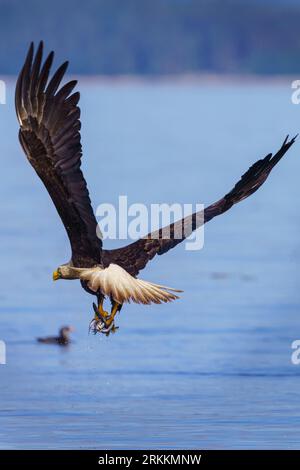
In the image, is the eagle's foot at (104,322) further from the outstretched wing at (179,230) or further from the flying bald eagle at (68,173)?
the outstretched wing at (179,230)

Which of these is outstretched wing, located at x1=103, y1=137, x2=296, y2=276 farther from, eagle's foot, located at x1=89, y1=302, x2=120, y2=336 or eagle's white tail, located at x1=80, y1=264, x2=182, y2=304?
eagle's foot, located at x1=89, y1=302, x2=120, y2=336

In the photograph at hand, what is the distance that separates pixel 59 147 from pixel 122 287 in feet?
2.70

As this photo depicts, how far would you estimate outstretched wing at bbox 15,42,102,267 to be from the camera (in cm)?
1089

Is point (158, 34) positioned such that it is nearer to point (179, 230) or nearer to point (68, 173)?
point (179, 230)

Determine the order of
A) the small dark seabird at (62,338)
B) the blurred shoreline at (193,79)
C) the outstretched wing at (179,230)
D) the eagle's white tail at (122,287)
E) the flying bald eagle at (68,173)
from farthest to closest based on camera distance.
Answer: the blurred shoreline at (193,79) → the small dark seabird at (62,338) → the outstretched wing at (179,230) → the flying bald eagle at (68,173) → the eagle's white tail at (122,287)

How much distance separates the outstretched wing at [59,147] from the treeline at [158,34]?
5356 cm

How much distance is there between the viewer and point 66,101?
432 inches

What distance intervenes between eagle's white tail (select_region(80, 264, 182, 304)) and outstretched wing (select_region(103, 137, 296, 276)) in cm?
17

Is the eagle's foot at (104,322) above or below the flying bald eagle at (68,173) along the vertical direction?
below

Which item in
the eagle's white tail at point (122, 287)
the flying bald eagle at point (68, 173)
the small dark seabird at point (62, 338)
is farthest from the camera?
the small dark seabird at point (62, 338)

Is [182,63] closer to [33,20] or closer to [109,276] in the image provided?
[33,20]

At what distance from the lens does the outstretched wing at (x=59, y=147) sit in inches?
429

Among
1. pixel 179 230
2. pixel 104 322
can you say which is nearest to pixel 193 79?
pixel 179 230

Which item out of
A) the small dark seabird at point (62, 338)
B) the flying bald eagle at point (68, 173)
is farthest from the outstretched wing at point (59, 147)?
the small dark seabird at point (62, 338)
